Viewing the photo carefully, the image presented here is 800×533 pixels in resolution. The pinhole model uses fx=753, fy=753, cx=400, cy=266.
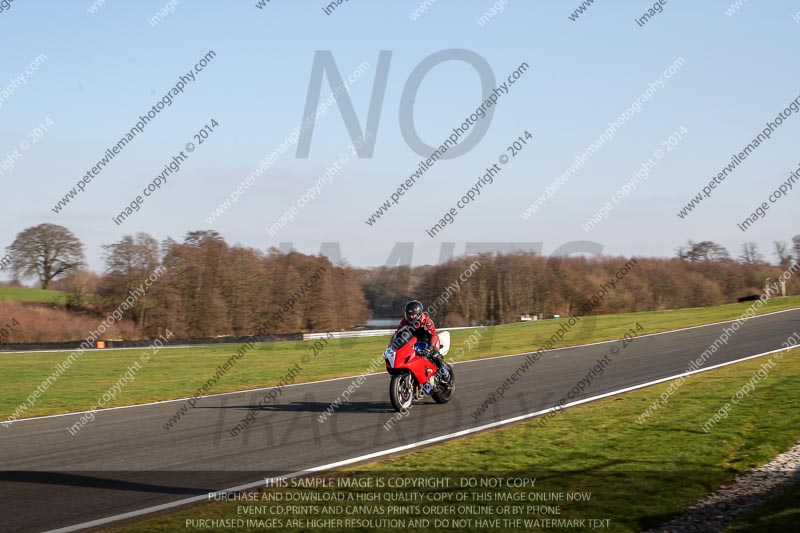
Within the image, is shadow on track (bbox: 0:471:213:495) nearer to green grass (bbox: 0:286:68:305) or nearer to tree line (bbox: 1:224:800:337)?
tree line (bbox: 1:224:800:337)

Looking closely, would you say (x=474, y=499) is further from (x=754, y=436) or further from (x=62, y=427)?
(x=62, y=427)

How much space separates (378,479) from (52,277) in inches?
2209

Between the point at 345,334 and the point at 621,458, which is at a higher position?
the point at 345,334

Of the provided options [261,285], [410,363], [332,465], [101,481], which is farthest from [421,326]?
[261,285]

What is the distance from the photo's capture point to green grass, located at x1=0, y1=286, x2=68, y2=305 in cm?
4678

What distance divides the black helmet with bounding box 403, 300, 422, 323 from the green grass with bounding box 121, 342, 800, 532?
2776mm

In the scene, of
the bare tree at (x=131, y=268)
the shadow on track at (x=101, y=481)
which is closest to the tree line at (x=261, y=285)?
the bare tree at (x=131, y=268)

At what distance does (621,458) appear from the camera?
8.59 metres

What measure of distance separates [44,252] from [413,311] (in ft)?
173

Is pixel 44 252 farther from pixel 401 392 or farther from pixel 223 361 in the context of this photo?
pixel 401 392

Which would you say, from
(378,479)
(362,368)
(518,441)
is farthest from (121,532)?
(362,368)

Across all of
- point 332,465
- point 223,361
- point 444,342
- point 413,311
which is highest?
point 413,311

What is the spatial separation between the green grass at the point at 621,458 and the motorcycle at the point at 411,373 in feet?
7.26

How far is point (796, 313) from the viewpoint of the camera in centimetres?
3334
